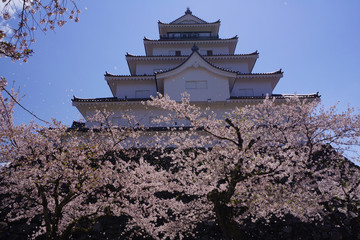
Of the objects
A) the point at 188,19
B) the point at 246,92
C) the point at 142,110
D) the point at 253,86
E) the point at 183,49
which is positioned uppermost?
the point at 188,19

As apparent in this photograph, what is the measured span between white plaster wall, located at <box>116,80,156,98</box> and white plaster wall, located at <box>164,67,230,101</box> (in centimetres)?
219

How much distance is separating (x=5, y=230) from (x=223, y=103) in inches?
686

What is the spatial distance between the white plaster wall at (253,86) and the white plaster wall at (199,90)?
236cm

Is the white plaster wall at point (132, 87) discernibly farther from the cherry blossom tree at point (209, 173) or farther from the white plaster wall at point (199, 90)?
the cherry blossom tree at point (209, 173)

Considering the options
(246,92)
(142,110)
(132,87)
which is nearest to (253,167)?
(142,110)

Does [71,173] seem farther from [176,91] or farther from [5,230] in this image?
[176,91]

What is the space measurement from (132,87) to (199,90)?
22.5ft

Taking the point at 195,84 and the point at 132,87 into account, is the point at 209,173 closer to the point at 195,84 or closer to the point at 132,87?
the point at 195,84

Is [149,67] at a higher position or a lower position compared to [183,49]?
lower

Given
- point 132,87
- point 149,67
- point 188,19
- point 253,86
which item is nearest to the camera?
point 132,87

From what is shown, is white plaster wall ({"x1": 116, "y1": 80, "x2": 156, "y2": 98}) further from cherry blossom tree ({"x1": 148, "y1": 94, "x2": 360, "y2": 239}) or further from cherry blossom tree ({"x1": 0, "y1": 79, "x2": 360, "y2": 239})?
cherry blossom tree ({"x1": 148, "y1": 94, "x2": 360, "y2": 239})

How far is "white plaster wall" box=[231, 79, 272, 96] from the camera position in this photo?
24.7m

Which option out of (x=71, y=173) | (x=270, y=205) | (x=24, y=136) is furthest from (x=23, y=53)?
(x=270, y=205)

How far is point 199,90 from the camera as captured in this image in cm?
2292
